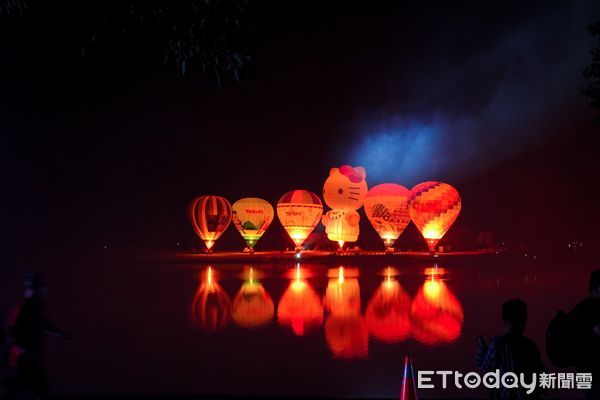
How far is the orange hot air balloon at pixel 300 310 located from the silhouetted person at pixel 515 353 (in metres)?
7.18

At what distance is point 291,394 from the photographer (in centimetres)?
632

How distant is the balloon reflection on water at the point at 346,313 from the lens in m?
10.1

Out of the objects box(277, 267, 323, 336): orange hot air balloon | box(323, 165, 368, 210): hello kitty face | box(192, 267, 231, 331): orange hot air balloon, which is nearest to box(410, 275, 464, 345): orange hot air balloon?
box(277, 267, 323, 336): orange hot air balloon

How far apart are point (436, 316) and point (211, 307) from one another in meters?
5.24

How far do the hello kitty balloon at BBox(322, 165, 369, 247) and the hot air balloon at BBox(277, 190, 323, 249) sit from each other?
166cm

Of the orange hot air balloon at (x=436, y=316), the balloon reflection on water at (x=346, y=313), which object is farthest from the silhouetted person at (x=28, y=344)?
the orange hot air balloon at (x=436, y=316)

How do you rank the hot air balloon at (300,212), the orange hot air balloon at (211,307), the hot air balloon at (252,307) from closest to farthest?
the orange hot air balloon at (211,307) → the hot air balloon at (252,307) → the hot air balloon at (300,212)

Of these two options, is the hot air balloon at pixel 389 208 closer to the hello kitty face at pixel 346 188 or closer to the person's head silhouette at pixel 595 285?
the hello kitty face at pixel 346 188

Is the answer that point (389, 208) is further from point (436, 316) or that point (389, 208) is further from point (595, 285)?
point (595, 285)

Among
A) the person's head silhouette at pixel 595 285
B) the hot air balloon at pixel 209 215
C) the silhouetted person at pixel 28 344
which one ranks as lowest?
the silhouetted person at pixel 28 344

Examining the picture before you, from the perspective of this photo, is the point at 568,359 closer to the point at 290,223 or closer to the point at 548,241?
the point at 290,223

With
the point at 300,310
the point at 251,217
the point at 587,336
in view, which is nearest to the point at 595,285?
the point at 587,336

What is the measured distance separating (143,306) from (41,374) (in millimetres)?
9636

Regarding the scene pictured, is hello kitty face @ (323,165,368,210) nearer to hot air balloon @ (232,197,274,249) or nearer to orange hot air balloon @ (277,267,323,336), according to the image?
hot air balloon @ (232,197,274,249)
